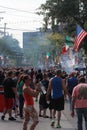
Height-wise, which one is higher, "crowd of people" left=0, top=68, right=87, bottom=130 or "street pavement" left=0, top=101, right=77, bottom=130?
"crowd of people" left=0, top=68, right=87, bottom=130

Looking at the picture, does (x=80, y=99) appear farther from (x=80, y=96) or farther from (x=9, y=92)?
(x=9, y=92)

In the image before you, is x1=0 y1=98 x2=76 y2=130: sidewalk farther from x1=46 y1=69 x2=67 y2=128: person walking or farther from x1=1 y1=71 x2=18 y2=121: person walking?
x1=1 y1=71 x2=18 y2=121: person walking

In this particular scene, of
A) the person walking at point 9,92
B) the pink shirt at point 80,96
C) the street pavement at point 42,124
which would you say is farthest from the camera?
the person walking at point 9,92

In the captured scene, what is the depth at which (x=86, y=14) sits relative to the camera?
4631 centimetres

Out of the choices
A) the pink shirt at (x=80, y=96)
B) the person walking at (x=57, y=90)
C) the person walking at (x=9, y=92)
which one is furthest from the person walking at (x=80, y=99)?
the person walking at (x=9, y=92)

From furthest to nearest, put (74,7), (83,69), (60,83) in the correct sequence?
(74,7) → (83,69) → (60,83)

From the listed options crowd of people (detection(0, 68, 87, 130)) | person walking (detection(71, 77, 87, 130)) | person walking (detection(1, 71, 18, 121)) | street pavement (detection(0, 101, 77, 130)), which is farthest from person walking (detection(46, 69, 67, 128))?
person walking (detection(71, 77, 87, 130))

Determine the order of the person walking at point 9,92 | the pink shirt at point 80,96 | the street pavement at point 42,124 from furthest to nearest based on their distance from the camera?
the person walking at point 9,92, the street pavement at point 42,124, the pink shirt at point 80,96

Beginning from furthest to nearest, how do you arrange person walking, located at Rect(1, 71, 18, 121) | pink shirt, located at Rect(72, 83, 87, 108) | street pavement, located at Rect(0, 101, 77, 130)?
1. person walking, located at Rect(1, 71, 18, 121)
2. street pavement, located at Rect(0, 101, 77, 130)
3. pink shirt, located at Rect(72, 83, 87, 108)

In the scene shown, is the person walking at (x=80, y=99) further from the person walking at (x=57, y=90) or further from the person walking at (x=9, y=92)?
the person walking at (x=9, y=92)

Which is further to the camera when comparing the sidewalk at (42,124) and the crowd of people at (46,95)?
the sidewalk at (42,124)

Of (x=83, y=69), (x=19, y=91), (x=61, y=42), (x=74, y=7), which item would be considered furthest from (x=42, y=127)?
(x=61, y=42)

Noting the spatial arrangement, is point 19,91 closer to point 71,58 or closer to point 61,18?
point 71,58

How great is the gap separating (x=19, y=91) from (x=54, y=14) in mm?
28826
